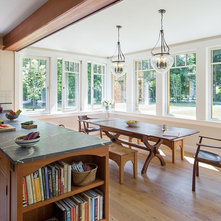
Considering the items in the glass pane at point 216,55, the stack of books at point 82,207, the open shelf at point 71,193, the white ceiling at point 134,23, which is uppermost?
the white ceiling at point 134,23

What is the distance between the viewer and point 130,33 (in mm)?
4148

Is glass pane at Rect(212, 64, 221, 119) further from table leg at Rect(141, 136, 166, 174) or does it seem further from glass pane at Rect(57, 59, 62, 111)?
glass pane at Rect(57, 59, 62, 111)

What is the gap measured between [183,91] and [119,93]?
233 cm

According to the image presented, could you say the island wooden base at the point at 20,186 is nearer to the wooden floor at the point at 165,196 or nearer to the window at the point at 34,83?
the wooden floor at the point at 165,196

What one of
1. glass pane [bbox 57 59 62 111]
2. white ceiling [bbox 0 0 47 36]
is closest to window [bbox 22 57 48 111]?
glass pane [bbox 57 59 62 111]

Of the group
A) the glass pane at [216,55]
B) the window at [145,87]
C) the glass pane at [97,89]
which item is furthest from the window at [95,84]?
the glass pane at [216,55]

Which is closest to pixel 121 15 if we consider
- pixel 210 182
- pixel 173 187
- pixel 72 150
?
pixel 72 150

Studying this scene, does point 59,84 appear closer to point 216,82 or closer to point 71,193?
point 216,82

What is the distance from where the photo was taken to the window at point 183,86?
4.86 meters

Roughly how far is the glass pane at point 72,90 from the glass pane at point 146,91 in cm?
192

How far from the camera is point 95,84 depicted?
22.0 feet

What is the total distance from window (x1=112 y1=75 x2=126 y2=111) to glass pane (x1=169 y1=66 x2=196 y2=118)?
1.76 meters

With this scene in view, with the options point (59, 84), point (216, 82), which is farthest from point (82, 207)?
point (59, 84)

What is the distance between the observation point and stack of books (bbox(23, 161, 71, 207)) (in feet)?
4.73
